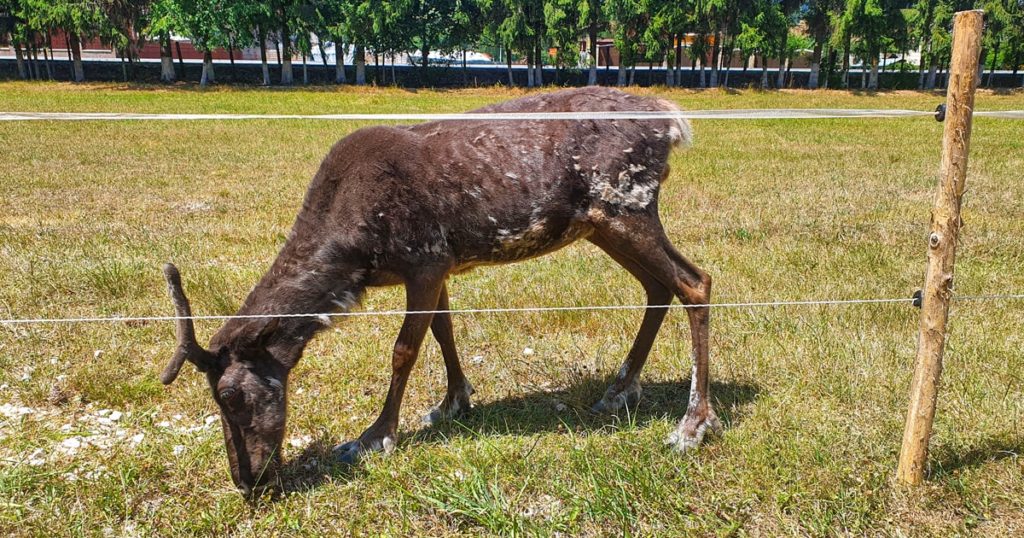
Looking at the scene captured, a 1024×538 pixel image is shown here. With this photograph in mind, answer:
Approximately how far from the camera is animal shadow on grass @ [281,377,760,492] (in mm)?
4668

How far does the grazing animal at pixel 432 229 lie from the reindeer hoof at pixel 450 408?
0.47 meters

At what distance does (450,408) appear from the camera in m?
5.21

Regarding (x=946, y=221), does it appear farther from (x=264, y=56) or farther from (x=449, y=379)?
(x=264, y=56)

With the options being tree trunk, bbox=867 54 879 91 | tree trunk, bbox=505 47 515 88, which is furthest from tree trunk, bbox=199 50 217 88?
tree trunk, bbox=867 54 879 91

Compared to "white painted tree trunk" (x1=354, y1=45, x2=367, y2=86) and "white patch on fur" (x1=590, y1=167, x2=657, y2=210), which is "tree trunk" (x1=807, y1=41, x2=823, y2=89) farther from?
"white patch on fur" (x1=590, y1=167, x2=657, y2=210)

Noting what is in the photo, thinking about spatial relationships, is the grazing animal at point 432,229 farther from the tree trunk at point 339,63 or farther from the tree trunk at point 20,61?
the tree trunk at point 20,61

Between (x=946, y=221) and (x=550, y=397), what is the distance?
286 centimetres

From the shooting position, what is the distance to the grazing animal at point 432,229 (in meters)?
4.25

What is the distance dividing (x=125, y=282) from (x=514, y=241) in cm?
483

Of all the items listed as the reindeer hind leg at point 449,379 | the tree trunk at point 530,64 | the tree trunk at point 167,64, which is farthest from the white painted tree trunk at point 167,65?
the reindeer hind leg at point 449,379

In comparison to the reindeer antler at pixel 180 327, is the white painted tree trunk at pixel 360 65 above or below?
above

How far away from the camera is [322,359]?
20.1 ft

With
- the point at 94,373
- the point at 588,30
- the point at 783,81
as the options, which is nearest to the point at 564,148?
the point at 94,373

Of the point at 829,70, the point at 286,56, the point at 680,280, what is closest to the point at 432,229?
the point at 680,280
